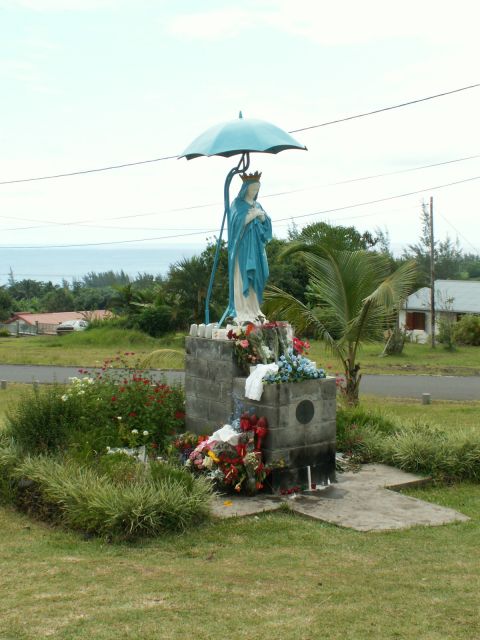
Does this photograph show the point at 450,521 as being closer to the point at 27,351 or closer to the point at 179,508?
the point at 179,508

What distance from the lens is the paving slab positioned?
805cm

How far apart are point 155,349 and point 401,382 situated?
40.4 ft

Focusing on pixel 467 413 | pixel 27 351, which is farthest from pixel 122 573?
pixel 27 351

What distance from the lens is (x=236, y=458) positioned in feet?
29.3

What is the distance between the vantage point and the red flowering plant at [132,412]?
33.2 ft

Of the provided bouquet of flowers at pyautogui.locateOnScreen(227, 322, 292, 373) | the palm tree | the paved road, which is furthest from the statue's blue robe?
the paved road

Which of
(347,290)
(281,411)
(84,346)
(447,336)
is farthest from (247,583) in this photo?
(84,346)

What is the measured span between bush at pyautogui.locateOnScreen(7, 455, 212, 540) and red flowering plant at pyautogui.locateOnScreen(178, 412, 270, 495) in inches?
20.7

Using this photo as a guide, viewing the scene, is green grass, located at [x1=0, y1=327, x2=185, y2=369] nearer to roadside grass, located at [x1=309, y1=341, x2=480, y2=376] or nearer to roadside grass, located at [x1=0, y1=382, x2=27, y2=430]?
roadside grass, located at [x1=0, y1=382, x2=27, y2=430]

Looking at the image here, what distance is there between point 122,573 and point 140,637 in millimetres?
1347

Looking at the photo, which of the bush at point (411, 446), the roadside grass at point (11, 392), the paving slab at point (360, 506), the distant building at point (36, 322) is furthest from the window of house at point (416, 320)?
the paving slab at point (360, 506)

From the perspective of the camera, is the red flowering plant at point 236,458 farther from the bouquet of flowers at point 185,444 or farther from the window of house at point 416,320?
the window of house at point 416,320

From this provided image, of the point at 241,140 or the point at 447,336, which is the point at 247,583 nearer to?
the point at 241,140

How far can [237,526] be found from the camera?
779 cm
